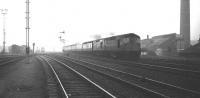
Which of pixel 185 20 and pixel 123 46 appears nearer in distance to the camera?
pixel 123 46

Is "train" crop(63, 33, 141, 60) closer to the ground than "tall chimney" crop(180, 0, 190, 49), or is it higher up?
closer to the ground

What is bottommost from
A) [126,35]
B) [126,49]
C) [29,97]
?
[29,97]

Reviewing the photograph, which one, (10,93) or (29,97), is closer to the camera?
(29,97)

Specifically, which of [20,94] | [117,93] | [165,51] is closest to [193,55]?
[165,51]

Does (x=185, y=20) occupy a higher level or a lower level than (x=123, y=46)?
higher

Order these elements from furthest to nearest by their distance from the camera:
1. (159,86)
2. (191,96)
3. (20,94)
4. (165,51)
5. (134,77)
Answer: (165,51)
(134,77)
(159,86)
(20,94)
(191,96)

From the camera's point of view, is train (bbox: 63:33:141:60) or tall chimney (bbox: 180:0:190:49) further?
tall chimney (bbox: 180:0:190:49)

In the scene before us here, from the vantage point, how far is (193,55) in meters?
36.0

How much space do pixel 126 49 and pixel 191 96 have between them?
1829cm

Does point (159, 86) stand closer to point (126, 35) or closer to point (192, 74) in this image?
point (192, 74)

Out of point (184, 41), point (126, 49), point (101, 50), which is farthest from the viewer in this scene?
point (184, 41)

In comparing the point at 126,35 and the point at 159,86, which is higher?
the point at 126,35

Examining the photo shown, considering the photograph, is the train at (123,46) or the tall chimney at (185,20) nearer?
the train at (123,46)

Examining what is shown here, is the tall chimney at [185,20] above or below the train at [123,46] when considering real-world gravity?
above
